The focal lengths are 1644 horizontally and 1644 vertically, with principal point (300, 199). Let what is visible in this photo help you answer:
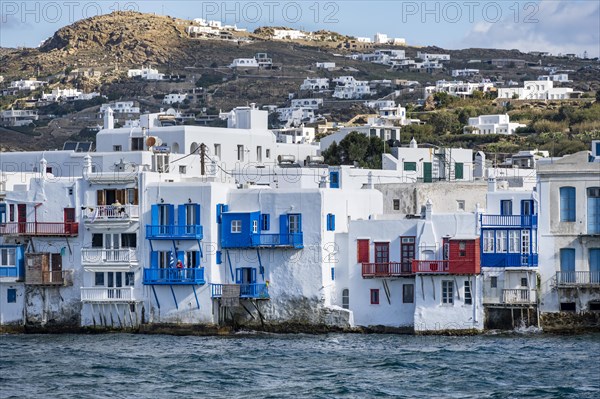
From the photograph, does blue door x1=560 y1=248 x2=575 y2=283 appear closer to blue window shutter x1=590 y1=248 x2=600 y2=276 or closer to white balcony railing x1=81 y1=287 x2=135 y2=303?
blue window shutter x1=590 y1=248 x2=600 y2=276

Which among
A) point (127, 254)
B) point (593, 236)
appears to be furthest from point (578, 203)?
point (127, 254)

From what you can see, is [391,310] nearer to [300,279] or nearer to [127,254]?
[300,279]

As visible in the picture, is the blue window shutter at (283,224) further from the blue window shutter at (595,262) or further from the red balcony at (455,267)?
the blue window shutter at (595,262)

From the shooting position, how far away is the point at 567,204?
60.3 m

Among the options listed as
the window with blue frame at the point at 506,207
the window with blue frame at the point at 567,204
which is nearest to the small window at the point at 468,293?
the window with blue frame at the point at 506,207

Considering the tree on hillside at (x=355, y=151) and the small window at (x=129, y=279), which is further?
the tree on hillside at (x=355, y=151)

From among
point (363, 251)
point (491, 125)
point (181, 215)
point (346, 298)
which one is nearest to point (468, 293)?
point (363, 251)

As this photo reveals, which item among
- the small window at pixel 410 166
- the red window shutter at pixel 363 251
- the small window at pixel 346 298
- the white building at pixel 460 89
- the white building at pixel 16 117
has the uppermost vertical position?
the white building at pixel 460 89

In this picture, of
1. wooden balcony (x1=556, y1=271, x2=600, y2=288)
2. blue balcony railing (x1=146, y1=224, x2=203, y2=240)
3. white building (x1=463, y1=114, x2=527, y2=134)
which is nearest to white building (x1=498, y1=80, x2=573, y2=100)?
white building (x1=463, y1=114, x2=527, y2=134)

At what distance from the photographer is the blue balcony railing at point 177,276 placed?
60.6 metres

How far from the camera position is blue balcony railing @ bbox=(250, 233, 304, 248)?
60.4 m

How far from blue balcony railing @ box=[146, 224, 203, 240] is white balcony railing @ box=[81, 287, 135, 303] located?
228 centimetres

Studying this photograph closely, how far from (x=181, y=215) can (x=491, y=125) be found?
249 feet

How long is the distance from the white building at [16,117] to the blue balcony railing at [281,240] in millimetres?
117993
